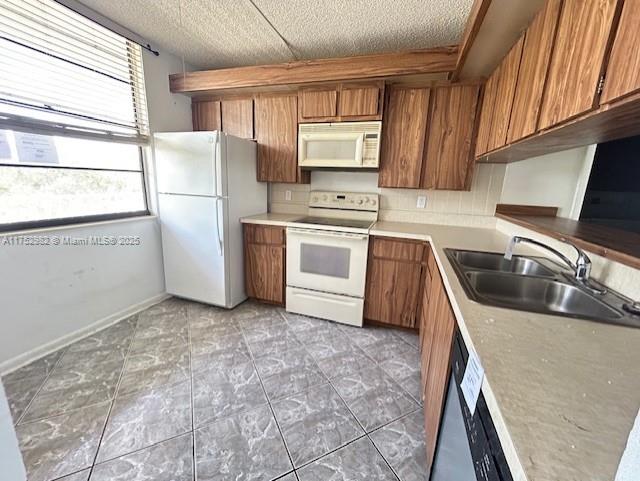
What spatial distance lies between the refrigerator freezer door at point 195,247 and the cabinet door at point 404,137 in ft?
5.08

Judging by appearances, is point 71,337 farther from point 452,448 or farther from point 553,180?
point 553,180

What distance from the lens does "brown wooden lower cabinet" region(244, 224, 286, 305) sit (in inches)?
105

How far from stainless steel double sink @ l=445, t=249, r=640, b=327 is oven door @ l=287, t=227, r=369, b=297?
0.86 m

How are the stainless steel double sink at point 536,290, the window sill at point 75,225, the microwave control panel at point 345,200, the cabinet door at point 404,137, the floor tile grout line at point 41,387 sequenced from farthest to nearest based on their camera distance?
1. the microwave control panel at point 345,200
2. the cabinet door at point 404,137
3. the window sill at point 75,225
4. the floor tile grout line at point 41,387
5. the stainless steel double sink at point 536,290

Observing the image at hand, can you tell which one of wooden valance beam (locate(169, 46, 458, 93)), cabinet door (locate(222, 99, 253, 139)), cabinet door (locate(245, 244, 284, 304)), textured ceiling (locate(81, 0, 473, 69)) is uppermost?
textured ceiling (locate(81, 0, 473, 69))

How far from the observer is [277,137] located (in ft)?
8.98

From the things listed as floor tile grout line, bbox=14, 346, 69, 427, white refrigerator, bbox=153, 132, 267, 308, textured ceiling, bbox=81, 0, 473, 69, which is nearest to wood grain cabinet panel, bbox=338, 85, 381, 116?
textured ceiling, bbox=81, 0, 473, 69

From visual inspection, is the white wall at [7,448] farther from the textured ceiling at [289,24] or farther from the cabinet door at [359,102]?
the cabinet door at [359,102]

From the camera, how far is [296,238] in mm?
2527

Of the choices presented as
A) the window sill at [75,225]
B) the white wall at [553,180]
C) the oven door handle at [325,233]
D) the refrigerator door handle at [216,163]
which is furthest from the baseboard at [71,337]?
the white wall at [553,180]

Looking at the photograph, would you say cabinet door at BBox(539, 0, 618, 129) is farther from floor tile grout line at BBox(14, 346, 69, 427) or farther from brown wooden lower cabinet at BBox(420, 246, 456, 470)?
floor tile grout line at BBox(14, 346, 69, 427)

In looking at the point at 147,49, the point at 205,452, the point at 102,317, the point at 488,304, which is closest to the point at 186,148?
the point at 147,49

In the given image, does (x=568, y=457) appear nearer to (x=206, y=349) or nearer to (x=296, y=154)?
(x=206, y=349)

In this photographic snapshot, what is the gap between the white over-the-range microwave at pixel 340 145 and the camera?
2393 millimetres
